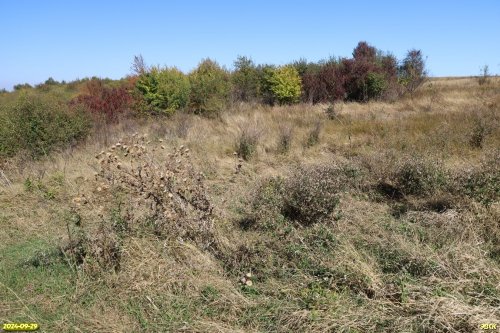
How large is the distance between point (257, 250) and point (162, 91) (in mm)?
11489

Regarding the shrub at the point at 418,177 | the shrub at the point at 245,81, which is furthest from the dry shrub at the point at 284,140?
the shrub at the point at 245,81

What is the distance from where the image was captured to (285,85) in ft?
57.4

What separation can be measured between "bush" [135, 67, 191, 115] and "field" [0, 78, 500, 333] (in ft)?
26.5

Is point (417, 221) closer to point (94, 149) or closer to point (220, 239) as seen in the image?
point (220, 239)

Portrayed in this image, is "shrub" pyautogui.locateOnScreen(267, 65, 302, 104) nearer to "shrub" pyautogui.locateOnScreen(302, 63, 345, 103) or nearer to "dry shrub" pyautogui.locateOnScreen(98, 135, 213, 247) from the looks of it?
"shrub" pyautogui.locateOnScreen(302, 63, 345, 103)

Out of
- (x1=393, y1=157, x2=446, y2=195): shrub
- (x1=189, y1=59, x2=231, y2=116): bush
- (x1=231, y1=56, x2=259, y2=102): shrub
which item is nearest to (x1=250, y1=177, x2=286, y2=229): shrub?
(x1=393, y1=157, x2=446, y2=195): shrub

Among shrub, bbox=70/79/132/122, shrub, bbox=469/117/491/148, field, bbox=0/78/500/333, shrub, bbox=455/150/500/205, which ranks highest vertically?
shrub, bbox=70/79/132/122

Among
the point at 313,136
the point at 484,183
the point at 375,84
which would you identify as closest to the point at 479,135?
the point at 313,136

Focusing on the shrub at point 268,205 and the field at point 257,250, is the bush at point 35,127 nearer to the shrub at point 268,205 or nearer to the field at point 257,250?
the field at point 257,250

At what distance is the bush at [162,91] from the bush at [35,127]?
4.85 m

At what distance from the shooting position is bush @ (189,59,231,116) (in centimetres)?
1437

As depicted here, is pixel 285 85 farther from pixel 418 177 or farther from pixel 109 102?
pixel 418 177

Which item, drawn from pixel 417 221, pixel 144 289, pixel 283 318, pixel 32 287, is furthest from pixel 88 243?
pixel 417 221

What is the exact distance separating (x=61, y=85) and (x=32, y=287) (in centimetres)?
3162
